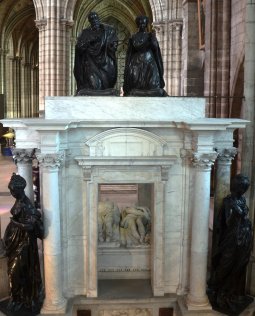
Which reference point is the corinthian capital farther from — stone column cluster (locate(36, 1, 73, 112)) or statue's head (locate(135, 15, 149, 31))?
stone column cluster (locate(36, 1, 73, 112))

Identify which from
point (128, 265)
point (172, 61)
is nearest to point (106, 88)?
point (128, 265)

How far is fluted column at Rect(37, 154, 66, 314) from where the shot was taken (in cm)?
570

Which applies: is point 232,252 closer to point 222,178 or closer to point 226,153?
point 222,178

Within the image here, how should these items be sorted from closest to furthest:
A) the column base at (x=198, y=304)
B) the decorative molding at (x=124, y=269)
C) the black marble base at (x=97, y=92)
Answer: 1. the column base at (x=198, y=304)
2. the black marble base at (x=97, y=92)
3. the decorative molding at (x=124, y=269)

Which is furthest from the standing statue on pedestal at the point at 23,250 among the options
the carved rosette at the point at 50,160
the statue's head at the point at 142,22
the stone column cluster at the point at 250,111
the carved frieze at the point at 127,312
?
the stone column cluster at the point at 250,111

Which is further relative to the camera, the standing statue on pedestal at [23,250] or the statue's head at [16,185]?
the standing statue on pedestal at [23,250]

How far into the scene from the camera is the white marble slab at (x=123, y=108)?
20.1 feet

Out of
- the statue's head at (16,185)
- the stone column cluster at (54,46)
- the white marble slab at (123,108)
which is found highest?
the stone column cluster at (54,46)

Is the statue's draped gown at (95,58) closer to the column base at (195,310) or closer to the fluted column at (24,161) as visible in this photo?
the fluted column at (24,161)

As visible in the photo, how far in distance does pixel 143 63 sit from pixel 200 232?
106 inches

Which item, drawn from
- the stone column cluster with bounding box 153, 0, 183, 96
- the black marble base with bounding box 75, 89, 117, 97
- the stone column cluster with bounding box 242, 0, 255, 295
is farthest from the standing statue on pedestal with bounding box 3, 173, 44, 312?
the stone column cluster with bounding box 153, 0, 183, 96

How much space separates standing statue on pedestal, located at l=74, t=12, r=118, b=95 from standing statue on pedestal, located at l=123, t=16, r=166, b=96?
290mm

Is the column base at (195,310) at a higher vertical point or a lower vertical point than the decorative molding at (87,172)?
lower

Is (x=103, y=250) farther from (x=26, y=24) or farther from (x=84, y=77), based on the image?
(x=26, y=24)
